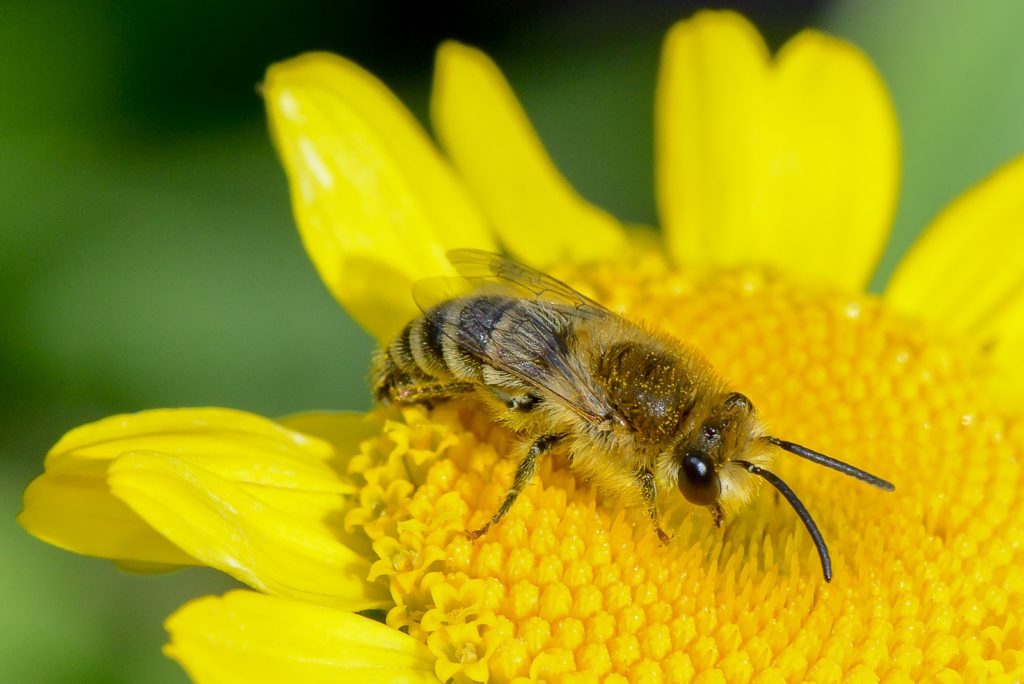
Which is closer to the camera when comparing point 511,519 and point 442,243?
point 511,519

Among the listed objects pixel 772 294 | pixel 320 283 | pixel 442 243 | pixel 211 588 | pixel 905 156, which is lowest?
pixel 211 588

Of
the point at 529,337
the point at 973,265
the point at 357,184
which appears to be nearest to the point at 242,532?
the point at 529,337

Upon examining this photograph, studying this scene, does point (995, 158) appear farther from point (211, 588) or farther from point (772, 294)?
point (211, 588)

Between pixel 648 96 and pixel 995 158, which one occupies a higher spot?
pixel 995 158

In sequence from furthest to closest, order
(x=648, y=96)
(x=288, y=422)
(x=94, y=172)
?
(x=648, y=96) → (x=94, y=172) → (x=288, y=422)

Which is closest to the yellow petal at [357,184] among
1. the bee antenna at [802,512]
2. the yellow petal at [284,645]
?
the yellow petal at [284,645]

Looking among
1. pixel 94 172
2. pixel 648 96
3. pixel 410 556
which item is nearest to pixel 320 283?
pixel 94 172

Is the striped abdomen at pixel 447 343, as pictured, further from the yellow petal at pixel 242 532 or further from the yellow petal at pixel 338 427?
the yellow petal at pixel 242 532
